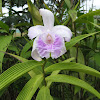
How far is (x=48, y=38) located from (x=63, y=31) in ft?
0.20

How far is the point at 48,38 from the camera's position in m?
0.50

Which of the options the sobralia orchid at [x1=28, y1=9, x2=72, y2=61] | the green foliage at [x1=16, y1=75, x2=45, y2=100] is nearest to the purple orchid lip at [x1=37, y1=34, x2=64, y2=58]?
the sobralia orchid at [x1=28, y1=9, x2=72, y2=61]

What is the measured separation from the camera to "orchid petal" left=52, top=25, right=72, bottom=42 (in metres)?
0.48

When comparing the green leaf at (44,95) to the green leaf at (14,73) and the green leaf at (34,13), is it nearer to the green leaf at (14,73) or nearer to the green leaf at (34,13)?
the green leaf at (14,73)

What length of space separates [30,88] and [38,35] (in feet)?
0.65

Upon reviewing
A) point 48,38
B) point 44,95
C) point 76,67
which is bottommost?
point 44,95

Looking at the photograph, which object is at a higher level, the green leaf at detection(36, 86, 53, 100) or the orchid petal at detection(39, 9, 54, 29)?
the orchid petal at detection(39, 9, 54, 29)

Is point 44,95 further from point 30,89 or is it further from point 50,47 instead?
point 50,47

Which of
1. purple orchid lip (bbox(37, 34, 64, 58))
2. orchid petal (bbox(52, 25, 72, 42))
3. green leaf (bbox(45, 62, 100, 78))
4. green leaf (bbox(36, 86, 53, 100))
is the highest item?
orchid petal (bbox(52, 25, 72, 42))

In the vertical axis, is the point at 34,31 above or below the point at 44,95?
above

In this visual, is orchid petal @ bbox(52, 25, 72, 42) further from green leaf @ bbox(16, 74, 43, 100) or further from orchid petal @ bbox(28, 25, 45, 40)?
green leaf @ bbox(16, 74, 43, 100)

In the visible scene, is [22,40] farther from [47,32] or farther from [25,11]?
[47,32]

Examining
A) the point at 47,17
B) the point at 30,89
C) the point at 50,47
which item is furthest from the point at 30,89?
the point at 47,17

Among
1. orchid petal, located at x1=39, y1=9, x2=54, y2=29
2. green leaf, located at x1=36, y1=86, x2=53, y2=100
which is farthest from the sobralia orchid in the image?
green leaf, located at x1=36, y1=86, x2=53, y2=100
